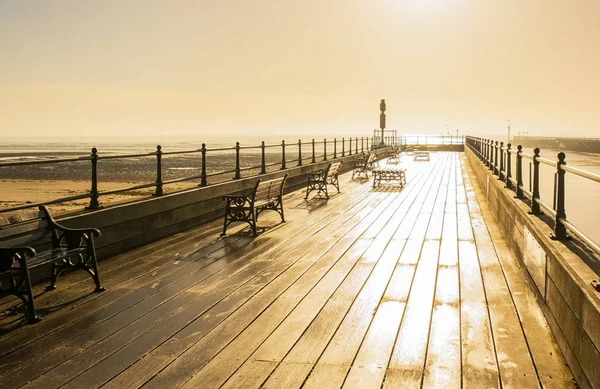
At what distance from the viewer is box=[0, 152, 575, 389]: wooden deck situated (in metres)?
3.32

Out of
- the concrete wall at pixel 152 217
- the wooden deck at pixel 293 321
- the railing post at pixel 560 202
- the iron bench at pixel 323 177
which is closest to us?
the wooden deck at pixel 293 321

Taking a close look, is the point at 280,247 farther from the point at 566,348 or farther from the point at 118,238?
the point at 566,348

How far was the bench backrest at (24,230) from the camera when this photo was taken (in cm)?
494

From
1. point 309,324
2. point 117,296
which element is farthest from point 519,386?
point 117,296

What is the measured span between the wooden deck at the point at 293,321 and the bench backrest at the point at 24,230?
0.55m

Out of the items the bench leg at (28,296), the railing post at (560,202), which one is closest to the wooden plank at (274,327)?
the bench leg at (28,296)

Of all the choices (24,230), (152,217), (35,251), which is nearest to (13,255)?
(35,251)

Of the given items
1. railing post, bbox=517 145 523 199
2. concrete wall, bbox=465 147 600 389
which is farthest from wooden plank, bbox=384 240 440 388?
railing post, bbox=517 145 523 199

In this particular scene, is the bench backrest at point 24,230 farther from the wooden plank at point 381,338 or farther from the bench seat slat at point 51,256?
the wooden plank at point 381,338

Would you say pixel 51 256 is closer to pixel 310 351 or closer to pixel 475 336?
pixel 310 351

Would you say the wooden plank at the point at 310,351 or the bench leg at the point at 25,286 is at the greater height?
the bench leg at the point at 25,286

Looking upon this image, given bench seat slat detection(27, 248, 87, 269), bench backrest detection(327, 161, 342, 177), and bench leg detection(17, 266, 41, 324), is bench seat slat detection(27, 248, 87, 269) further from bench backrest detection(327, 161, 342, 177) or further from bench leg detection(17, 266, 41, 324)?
bench backrest detection(327, 161, 342, 177)

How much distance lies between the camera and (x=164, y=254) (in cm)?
684

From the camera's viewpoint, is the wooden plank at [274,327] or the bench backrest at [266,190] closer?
the wooden plank at [274,327]
